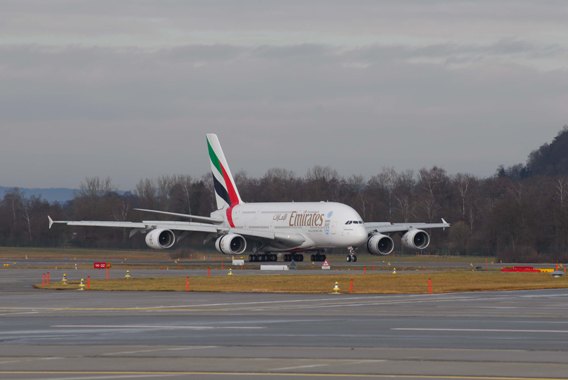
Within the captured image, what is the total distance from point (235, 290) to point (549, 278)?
52.7 ft

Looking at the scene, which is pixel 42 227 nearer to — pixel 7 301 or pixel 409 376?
pixel 7 301

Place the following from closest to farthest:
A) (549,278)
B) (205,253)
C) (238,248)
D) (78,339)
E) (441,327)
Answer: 1. (78,339)
2. (441,327)
3. (549,278)
4. (238,248)
5. (205,253)

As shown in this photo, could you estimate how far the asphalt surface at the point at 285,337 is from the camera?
60.4 ft

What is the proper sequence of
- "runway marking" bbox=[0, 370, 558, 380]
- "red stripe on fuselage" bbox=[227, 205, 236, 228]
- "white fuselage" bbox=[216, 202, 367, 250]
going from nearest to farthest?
"runway marking" bbox=[0, 370, 558, 380] → "white fuselage" bbox=[216, 202, 367, 250] → "red stripe on fuselage" bbox=[227, 205, 236, 228]

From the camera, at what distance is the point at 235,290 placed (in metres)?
44.4

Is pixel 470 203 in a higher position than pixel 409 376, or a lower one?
higher

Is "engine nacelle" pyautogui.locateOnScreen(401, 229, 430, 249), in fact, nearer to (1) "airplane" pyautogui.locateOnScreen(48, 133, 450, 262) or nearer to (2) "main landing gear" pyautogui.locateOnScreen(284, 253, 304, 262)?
(1) "airplane" pyautogui.locateOnScreen(48, 133, 450, 262)

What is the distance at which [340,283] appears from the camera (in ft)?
157

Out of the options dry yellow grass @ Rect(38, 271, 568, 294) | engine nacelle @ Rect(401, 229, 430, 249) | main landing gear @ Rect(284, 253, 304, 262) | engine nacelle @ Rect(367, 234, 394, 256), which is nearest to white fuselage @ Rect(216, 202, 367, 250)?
main landing gear @ Rect(284, 253, 304, 262)

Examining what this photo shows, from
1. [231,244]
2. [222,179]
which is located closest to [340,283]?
[231,244]

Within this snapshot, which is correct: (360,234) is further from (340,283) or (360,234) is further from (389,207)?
(389,207)

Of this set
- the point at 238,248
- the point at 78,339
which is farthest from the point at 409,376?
the point at 238,248

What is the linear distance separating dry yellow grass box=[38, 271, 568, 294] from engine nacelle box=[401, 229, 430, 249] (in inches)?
943

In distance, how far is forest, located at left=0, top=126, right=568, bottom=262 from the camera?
98.7m
